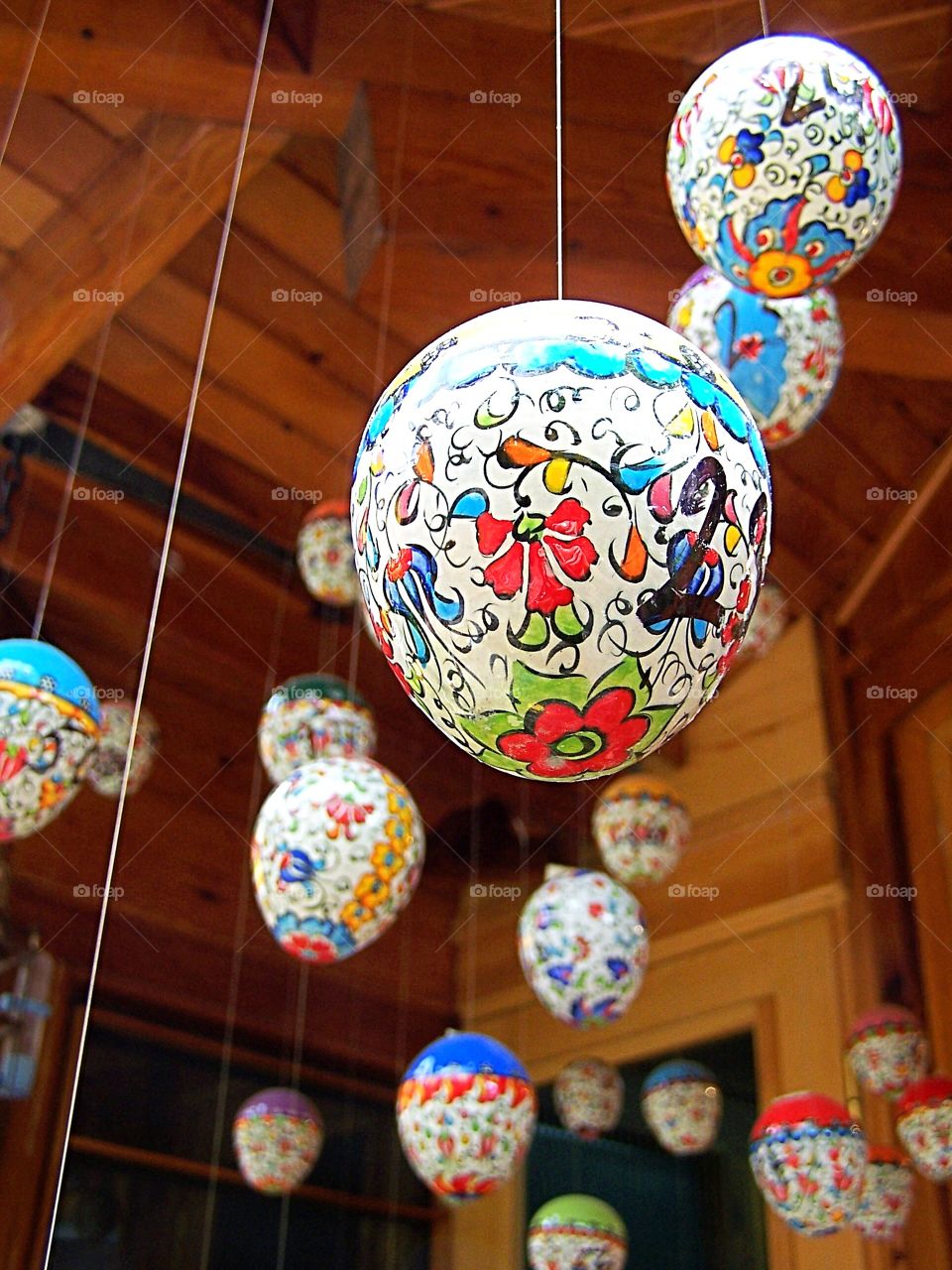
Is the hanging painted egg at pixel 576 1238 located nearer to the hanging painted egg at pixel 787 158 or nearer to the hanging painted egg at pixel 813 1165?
the hanging painted egg at pixel 813 1165

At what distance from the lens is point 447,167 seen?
2.42 m

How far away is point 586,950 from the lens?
2104 mm

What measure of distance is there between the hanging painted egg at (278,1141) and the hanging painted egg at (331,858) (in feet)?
4.21

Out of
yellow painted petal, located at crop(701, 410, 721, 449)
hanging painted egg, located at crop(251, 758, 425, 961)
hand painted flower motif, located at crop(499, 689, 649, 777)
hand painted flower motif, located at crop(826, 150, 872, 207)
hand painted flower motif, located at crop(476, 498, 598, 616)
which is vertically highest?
hand painted flower motif, located at crop(826, 150, 872, 207)

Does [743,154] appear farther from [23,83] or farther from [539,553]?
[23,83]

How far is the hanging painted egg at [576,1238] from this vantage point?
8.07ft

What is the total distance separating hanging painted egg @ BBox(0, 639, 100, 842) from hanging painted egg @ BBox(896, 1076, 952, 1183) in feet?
5.29

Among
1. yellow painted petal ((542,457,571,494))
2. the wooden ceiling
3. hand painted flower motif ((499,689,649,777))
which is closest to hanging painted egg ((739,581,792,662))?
the wooden ceiling

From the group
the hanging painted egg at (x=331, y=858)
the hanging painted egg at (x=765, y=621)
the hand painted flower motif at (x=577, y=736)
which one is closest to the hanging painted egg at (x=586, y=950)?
the hanging painted egg at (x=331, y=858)

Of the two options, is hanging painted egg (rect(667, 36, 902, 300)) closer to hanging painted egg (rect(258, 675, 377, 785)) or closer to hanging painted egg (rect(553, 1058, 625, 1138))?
hanging painted egg (rect(258, 675, 377, 785))

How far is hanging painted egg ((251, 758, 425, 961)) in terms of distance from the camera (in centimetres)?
167

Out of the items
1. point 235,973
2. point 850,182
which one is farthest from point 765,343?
point 235,973

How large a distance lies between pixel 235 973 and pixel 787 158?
3129 millimetres

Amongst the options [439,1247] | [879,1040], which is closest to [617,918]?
[879,1040]
